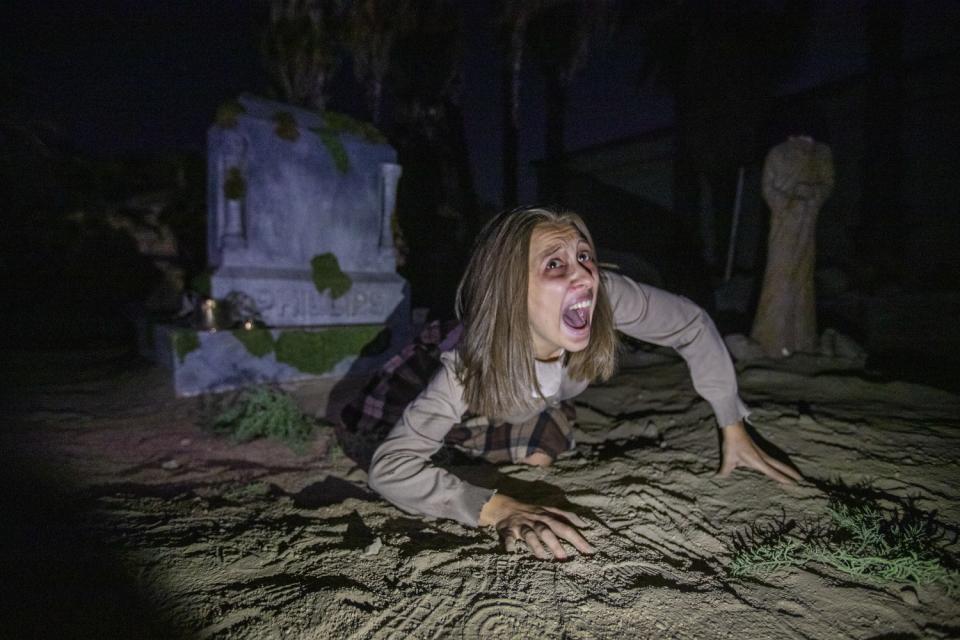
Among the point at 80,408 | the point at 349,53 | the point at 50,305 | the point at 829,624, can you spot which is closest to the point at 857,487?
the point at 829,624

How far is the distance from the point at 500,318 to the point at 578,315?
34cm

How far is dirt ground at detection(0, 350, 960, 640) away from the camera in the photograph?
4.45ft

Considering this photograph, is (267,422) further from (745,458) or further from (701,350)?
(745,458)

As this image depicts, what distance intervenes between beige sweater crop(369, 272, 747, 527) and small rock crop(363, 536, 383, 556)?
0.15 m

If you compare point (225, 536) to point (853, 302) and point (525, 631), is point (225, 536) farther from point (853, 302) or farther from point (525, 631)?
point (853, 302)

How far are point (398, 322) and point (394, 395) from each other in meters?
3.23

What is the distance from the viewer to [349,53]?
349 inches

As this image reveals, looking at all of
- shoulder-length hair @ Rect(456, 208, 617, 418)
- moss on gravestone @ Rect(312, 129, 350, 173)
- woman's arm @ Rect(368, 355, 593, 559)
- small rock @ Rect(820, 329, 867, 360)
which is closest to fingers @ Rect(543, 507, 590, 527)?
woman's arm @ Rect(368, 355, 593, 559)

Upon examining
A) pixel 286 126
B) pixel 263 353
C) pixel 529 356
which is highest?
pixel 286 126

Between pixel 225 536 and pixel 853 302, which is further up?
pixel 853 302

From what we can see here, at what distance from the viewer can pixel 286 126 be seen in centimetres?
504

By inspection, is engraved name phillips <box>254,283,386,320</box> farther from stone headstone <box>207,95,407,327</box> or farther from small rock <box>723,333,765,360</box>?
small rock <box>723,333,765,360</box>

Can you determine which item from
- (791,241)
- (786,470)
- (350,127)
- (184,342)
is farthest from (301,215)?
(791,241)

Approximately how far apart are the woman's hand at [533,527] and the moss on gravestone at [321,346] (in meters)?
3.49
